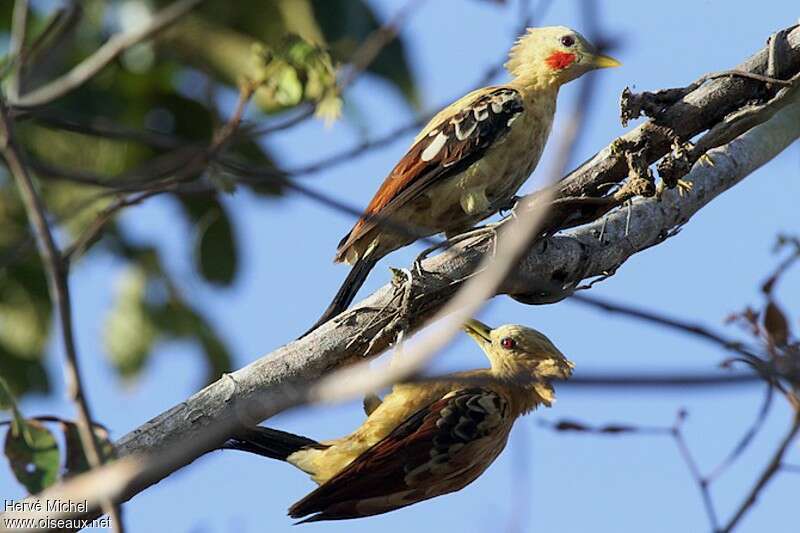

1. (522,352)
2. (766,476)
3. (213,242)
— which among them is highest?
(213,242)

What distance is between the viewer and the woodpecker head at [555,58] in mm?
5441

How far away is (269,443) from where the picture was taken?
178 inches

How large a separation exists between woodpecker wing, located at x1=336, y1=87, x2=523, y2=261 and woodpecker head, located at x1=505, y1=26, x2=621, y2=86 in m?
0.27

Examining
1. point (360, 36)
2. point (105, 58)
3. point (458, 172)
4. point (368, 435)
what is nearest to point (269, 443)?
point (368, 435)

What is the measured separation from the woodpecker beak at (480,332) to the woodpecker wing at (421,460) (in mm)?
301

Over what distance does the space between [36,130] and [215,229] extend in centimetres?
153

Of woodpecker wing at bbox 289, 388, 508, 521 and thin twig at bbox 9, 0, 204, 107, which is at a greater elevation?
thin twig at bbox 9, 0, 204, 107

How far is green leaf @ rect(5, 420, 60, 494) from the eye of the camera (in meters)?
3.70

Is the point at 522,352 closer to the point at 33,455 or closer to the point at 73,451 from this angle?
the point at 73,451

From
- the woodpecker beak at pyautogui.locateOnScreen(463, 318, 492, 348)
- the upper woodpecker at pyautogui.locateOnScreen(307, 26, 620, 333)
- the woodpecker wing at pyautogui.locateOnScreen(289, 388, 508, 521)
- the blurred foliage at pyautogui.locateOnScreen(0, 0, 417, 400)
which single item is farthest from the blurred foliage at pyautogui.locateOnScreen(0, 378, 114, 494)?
the blurred foliage at pyautogui.locateOnScreen(0, 0, 417, 400)

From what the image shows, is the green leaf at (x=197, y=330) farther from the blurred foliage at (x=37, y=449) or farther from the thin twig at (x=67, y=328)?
the thin twig at (x=67, y=328)

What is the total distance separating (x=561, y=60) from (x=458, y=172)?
80cm

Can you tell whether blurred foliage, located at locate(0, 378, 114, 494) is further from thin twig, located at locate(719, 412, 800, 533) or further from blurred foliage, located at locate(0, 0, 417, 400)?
blurred foliage, located at locate(0, 0, 417, 400)

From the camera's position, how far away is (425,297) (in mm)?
4199
